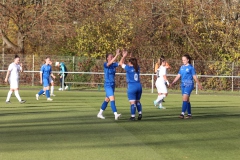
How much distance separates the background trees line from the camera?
1822 inches

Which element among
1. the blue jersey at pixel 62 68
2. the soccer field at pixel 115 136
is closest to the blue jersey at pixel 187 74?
the soccer field at pixel 115 136

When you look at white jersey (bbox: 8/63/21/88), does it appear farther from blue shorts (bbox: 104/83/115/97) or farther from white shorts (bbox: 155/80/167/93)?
blue shorts (bbox: 104/83/115/97)

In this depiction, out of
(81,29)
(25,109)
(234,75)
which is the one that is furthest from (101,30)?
(25,109)

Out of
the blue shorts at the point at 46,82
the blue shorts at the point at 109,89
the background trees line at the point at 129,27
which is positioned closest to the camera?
the blue shorts at the point at 109,89

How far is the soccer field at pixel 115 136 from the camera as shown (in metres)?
11.4

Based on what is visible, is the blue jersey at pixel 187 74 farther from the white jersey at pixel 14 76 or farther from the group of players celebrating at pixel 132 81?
the white jersey at pixel 14 76

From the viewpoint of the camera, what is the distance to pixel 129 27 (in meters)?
49.0

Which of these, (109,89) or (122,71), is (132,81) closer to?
(109,89)

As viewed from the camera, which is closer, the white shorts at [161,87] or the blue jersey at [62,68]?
the white shorts at [161,87]

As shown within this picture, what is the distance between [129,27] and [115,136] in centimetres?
3517

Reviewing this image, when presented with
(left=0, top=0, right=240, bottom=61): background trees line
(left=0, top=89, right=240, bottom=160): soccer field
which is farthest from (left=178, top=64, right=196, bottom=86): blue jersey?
(left=0, top=0, right=240, bottom=61): background trees line

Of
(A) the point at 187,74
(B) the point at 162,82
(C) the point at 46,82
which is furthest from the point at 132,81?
(C) the point at 46,82

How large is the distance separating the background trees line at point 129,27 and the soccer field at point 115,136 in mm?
25655

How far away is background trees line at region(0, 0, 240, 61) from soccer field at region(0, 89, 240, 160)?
25655 millimetres
